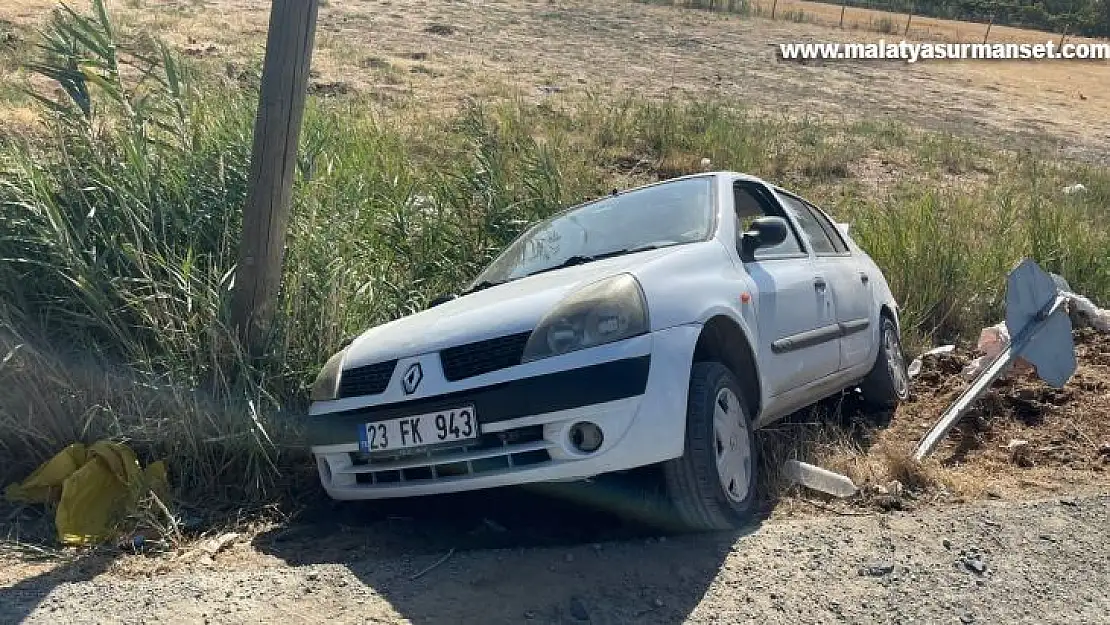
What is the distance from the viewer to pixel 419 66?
17.3 m

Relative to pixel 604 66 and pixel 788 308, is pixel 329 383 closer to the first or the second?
pixel 788 308

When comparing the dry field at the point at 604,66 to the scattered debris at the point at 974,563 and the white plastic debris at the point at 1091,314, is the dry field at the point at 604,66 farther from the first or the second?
the scattered debris at the point at 974,563

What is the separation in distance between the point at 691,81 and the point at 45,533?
17.6 meters

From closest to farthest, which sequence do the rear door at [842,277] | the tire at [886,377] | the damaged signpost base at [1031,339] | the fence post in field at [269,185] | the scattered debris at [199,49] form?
1. the fence post in field at [269,185]
2. the rear door at [842,277]
3. the damaged signpost base at [1031,339]
4. the tire at [886,377]
5. the scattered debris at [199,49]

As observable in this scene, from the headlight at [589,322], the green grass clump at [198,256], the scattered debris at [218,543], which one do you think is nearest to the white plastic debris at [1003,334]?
the green grass clump at [198,256]

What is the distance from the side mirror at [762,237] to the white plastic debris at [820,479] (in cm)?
99

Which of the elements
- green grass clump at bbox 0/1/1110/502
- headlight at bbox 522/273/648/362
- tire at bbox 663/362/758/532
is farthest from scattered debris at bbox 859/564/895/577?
green grass clump at bbox 0/1/1110/502

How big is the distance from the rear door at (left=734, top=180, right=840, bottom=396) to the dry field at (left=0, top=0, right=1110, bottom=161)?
29.0 ft

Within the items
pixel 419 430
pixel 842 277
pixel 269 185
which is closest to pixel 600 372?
pixel 419 430

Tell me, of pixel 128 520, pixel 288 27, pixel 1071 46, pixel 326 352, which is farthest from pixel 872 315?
pixel 1071 46

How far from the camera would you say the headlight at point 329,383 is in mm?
4301

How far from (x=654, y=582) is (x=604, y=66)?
58.5ft

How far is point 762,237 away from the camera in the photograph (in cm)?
468

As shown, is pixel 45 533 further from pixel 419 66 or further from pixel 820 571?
pixel 419 66
